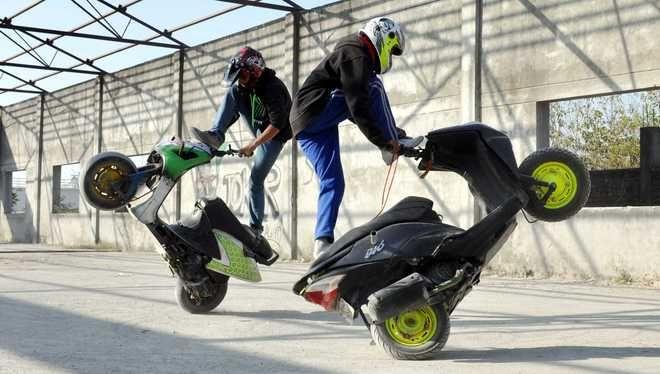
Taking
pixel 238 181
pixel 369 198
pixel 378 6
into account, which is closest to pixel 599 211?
pixel 369 198

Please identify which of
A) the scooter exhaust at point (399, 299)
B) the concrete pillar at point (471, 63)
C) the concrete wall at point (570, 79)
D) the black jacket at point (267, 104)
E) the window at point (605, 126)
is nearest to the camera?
the scooter exhaust at point (399, 299)

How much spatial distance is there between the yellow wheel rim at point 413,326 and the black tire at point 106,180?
2130mm

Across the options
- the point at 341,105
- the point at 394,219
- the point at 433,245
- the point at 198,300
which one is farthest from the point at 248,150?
the point at 433,245

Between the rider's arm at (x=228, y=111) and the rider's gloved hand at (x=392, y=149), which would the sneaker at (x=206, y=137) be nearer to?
the rider's arm at (x=228, y=111)

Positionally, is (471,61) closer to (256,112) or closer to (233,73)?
(256,112)

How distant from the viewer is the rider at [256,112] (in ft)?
17.1

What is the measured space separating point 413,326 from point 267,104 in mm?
2345

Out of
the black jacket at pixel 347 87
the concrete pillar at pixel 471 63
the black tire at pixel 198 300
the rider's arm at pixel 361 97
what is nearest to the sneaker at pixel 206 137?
the black tire at pixel 198 300

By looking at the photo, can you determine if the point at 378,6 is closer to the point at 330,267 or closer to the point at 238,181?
the point at 238,181

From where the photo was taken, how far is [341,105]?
423cm

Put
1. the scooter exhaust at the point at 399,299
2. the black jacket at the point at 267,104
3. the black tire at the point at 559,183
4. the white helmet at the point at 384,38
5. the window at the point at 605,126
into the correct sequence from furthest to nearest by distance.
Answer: the window at the point at 605,126, the black jacket at the point at 267,104, the white helmet at the point at 384,38, the black tire at the point at 559,183, the scooter exhaust at the point at 399,299

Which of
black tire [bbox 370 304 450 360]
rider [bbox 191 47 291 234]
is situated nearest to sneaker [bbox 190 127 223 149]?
rider [bbox 191 47 291 234]

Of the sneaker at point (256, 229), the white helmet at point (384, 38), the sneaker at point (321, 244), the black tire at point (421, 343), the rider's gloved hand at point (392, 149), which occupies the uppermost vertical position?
the white helmet at point (384, 38)

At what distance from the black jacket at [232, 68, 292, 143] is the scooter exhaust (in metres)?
2.19
